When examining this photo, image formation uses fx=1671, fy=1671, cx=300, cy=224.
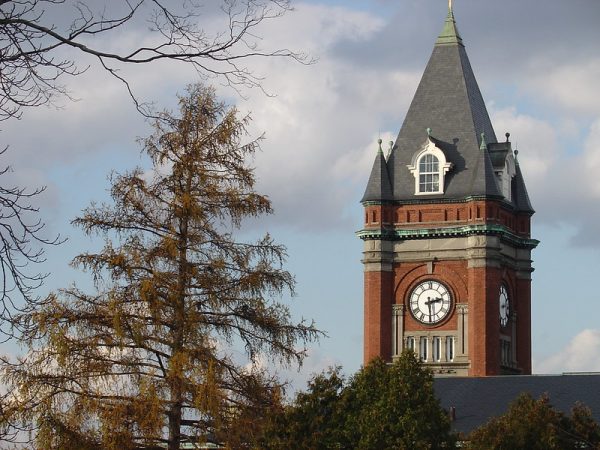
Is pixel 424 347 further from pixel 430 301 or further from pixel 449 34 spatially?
pixel 449 34

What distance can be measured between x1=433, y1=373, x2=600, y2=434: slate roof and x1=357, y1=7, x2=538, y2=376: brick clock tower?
41.4ft

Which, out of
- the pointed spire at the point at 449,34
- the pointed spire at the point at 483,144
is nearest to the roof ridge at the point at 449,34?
the pointed spire at the point at 449,34

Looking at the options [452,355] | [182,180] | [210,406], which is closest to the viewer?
[210,406]

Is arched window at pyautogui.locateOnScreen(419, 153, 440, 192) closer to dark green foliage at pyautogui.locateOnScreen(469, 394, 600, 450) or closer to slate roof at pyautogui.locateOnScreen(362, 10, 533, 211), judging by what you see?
slate roof at pyautogui.locateOnScreen(362, 10, 533, 211)

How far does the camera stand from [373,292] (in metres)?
83.1

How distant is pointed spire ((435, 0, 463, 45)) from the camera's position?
87.1 meters

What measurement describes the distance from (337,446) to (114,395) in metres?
13.7

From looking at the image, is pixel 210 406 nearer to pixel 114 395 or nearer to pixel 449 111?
pixel 114 395

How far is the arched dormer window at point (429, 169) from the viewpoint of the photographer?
274 feet

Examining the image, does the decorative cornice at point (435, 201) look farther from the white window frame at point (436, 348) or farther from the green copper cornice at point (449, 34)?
the green copper cornice at point (449, 34)

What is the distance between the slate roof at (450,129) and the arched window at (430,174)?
1.77ft

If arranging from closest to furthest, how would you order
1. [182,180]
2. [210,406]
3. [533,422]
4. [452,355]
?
[210,406] → [182,180] → [533,422] → [452,355]

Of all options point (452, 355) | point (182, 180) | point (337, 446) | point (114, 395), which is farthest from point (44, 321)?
point (452, 355)

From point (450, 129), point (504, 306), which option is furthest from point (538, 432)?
point (450, 129)
